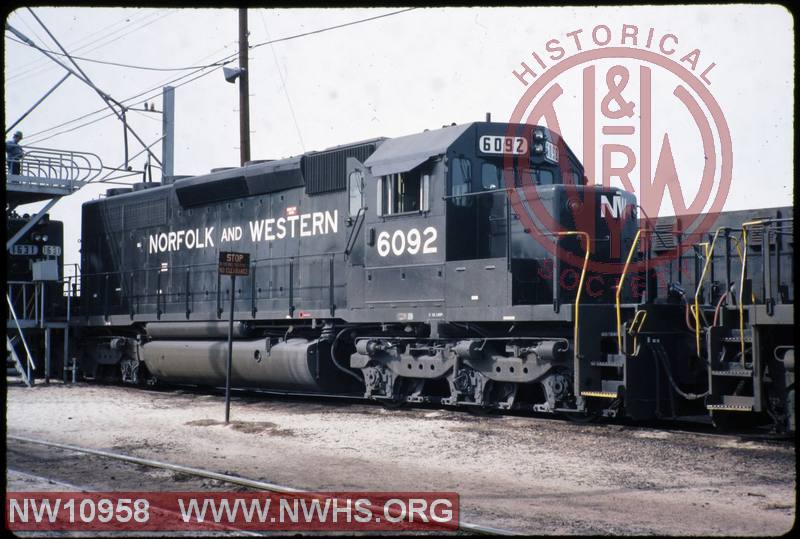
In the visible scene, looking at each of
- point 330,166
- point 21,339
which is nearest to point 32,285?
point 21,339

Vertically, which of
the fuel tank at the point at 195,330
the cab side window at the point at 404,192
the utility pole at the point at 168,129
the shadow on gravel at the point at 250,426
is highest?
the utility pole at the point at 168,129

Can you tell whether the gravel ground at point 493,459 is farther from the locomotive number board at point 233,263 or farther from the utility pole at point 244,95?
the utility pole at point 244,95

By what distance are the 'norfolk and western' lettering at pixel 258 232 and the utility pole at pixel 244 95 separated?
151 inches

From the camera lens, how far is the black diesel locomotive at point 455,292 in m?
11.0

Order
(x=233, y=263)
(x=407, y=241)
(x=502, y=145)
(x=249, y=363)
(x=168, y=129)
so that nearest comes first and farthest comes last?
(x=502, y=145) < (x=407, y=241) < (x=233, y=263) < (x=249, y=363) < (x=168, y=129)

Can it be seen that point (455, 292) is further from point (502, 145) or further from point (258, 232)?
point (258, 232)

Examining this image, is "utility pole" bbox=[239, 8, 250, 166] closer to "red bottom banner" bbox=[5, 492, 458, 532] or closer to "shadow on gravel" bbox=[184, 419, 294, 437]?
"shadow on gravel" bbox=[184, 419, 294, 437]

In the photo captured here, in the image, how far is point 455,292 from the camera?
488 inches

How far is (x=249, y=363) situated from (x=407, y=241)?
4453 mm

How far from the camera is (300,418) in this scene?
42.0ft

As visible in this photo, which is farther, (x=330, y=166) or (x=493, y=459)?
(x=330, y=166)

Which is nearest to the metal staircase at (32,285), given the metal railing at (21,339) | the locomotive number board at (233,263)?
the metal railing at (21,339)

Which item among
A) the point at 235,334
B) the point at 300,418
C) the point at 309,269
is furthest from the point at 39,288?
the point at 300,418

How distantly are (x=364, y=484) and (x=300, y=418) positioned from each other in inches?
200
